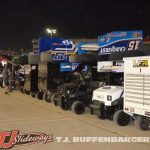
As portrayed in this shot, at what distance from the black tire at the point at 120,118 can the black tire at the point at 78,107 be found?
2652mm

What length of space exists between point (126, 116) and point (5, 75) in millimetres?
12939

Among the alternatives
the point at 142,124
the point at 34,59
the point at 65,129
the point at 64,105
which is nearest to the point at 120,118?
the point at 142,124

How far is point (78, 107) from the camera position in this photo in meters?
13.1

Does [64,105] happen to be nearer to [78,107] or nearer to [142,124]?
[78,107]

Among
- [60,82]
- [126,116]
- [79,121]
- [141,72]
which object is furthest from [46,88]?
[141,72]

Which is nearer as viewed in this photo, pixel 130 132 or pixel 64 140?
pixel 64 140

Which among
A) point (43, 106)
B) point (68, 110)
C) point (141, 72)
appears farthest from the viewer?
point (43, 106)

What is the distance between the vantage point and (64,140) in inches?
344


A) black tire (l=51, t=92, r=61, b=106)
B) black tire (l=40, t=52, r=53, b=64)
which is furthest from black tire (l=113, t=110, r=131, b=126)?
black tire (l=40, t=52, r=53, b=64)

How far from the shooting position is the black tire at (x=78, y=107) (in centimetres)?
1306

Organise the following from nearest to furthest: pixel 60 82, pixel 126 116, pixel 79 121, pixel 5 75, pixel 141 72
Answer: pixel 141 72 → pixel 126 116 → pixel 79 121 → pixel 60 82 → pixel 5 75

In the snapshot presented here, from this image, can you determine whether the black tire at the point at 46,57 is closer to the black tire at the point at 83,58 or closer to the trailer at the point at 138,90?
the black tire at the point at 83,58

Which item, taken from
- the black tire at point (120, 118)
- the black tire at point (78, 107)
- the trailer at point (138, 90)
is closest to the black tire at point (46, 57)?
the black tire at point (78, 107)

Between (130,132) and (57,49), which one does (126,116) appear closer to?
(130,132)
